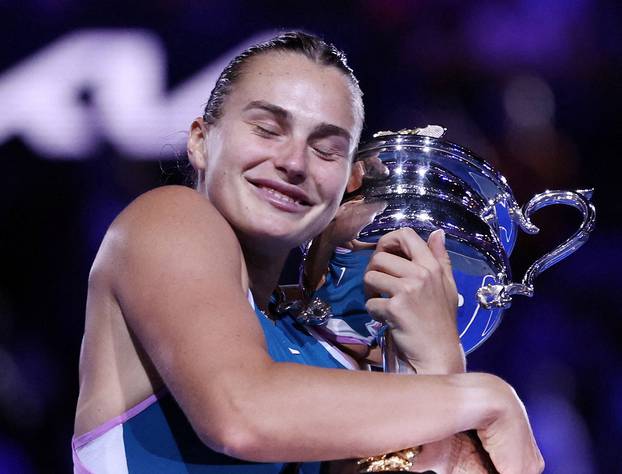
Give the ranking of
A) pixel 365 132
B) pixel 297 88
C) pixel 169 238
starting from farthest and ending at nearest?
pixel 365 132 → pixel 297 88 → pixel 169 238

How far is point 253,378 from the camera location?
2.78 feet

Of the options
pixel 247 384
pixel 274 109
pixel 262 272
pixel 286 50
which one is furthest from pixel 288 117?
pixel 247 384

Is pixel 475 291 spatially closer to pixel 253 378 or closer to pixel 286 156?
pixel 286 156

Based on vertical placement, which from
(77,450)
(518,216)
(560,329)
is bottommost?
(560,329)

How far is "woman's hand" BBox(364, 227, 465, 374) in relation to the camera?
107 centimetres

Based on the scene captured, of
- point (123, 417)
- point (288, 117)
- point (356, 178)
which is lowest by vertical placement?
point (123, 417)

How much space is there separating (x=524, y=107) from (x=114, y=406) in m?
1.40

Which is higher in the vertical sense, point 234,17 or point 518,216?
point 234,17

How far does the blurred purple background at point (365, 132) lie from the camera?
2012 mm

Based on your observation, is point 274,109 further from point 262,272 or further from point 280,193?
point 262,272

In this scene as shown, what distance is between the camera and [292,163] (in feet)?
3.70

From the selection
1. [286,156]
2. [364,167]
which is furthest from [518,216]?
[286,156]

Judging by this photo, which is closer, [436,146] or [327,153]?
[327,153]

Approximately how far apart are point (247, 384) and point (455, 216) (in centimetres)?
53
